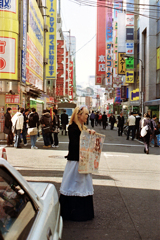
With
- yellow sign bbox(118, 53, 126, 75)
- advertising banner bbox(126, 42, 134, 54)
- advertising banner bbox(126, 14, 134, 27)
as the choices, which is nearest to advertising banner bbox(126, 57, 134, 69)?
advertising banner bbox(126, 42, 134, 54)

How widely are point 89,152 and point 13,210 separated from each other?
8.27 ft

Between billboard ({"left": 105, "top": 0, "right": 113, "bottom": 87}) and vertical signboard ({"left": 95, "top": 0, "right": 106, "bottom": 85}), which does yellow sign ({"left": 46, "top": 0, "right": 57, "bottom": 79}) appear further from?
billboard ({"left": 105, "top": 0, "right": 113, "bottom": 87})

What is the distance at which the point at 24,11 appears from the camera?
1780cm

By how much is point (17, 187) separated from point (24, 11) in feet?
56.7

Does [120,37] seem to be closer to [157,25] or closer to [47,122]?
[157,25]

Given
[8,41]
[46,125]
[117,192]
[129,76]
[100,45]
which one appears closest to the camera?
[117,192]

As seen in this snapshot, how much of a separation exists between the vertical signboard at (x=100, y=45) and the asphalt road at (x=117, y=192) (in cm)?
4292

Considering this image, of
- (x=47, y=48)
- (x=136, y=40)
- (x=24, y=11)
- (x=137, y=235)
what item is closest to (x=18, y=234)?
(x=137, y=235)

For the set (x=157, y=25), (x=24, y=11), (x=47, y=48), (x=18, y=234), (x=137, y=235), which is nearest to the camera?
(x=18, y=234)

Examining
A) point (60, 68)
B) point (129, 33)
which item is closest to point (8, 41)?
point (129, 33)

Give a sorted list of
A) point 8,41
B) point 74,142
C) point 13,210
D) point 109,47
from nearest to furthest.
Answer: point 13,210
point 74,142
point 8,41
point 109,47

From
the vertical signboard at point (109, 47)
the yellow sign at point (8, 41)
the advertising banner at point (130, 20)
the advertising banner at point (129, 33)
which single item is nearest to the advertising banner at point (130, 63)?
the advertising banner at point (129, 33)

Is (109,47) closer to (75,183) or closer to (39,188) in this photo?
(75,183)

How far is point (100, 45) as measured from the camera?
56656mm
